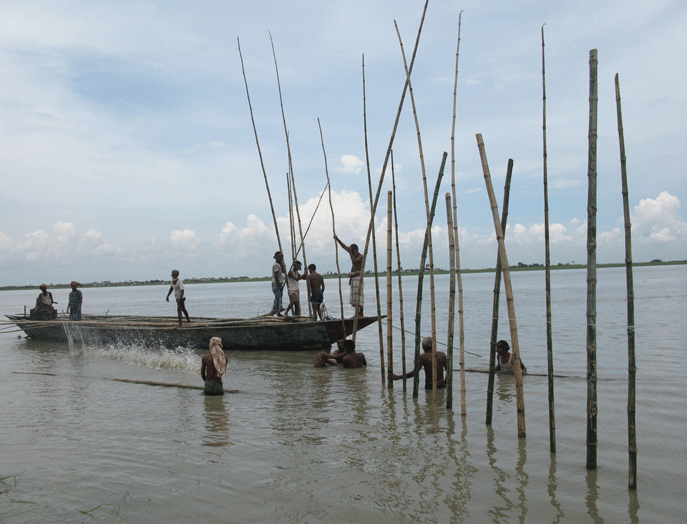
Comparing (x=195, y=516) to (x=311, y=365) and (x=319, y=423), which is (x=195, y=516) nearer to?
(x=319, y=423)

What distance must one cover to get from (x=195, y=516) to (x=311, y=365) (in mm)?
6687

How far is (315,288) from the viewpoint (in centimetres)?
1216

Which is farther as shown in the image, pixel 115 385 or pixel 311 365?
pixel 311 365

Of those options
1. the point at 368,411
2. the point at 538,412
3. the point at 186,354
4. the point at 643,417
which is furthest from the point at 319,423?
the point at 186,354

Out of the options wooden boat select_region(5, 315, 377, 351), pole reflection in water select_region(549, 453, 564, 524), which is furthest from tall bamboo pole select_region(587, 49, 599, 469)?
wooden boat select_region(5, 315, 377, 351)

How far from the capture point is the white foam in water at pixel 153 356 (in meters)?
10.8

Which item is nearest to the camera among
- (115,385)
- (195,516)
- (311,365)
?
(195,516)

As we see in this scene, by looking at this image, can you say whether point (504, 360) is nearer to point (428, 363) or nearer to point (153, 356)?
point (428, 363)

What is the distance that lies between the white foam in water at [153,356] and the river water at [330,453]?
1.71 meters

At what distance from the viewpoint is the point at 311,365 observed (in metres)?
10.2

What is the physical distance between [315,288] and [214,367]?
5143 mm

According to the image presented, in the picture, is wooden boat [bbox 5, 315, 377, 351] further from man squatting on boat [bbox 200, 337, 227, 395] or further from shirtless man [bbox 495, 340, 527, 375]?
man squatting on boat [bbox 200, 337, 227, 395]

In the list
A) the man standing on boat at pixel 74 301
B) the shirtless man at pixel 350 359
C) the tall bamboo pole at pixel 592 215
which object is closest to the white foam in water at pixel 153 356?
the man standing on boat at pixel 74 301

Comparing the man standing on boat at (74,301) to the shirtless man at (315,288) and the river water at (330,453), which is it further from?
the shirtless man at (315,288)
